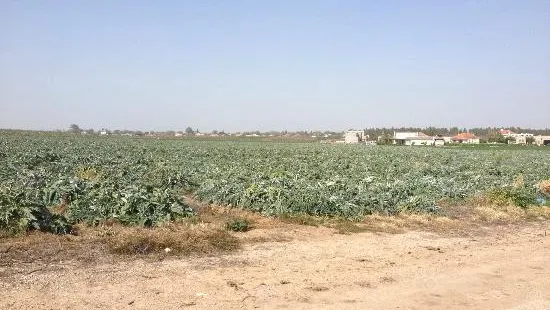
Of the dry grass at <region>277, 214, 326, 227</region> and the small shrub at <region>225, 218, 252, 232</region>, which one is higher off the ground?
the small shrub at <region>225, 218, 252, 232</region>

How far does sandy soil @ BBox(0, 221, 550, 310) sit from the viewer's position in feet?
20.1

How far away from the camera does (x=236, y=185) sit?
14.1 m

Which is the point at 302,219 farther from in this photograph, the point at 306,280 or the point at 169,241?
the point at 306,280

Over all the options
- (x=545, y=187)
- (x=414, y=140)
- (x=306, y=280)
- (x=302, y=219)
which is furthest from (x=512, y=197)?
(x=414, y=140)

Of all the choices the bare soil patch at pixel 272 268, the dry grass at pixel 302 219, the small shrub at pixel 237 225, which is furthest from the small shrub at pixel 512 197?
the small shrub at pixel 237 225

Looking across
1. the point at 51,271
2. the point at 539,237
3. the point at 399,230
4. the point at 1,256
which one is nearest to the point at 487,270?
the point at 399,230

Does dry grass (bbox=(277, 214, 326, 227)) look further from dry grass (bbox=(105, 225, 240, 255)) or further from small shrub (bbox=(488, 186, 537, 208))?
small shrub (bbox=(488, 186, 537, 208))

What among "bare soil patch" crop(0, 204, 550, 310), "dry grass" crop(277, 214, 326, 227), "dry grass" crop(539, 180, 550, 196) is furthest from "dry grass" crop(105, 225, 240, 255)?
"dry grass" crop(539, 180, 550, 196)

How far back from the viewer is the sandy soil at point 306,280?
612cm

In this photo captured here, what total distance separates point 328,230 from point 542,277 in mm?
4598

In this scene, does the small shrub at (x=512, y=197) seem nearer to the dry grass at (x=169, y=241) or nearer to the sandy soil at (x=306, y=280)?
the sandy soil at (x=306, y=280)

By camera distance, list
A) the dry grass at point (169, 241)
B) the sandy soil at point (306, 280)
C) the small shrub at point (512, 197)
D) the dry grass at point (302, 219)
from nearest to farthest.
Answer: the sandy soil at point (306, 280), the dry grass at point (169, 241), the dry grass at point (302, 219), the small shrub at point (512, 197)

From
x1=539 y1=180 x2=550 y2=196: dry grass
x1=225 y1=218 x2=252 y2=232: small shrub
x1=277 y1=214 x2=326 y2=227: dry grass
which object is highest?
x1=225 y1=218 x2=252 y2=232: small shrub

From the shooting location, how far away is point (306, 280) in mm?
7152
